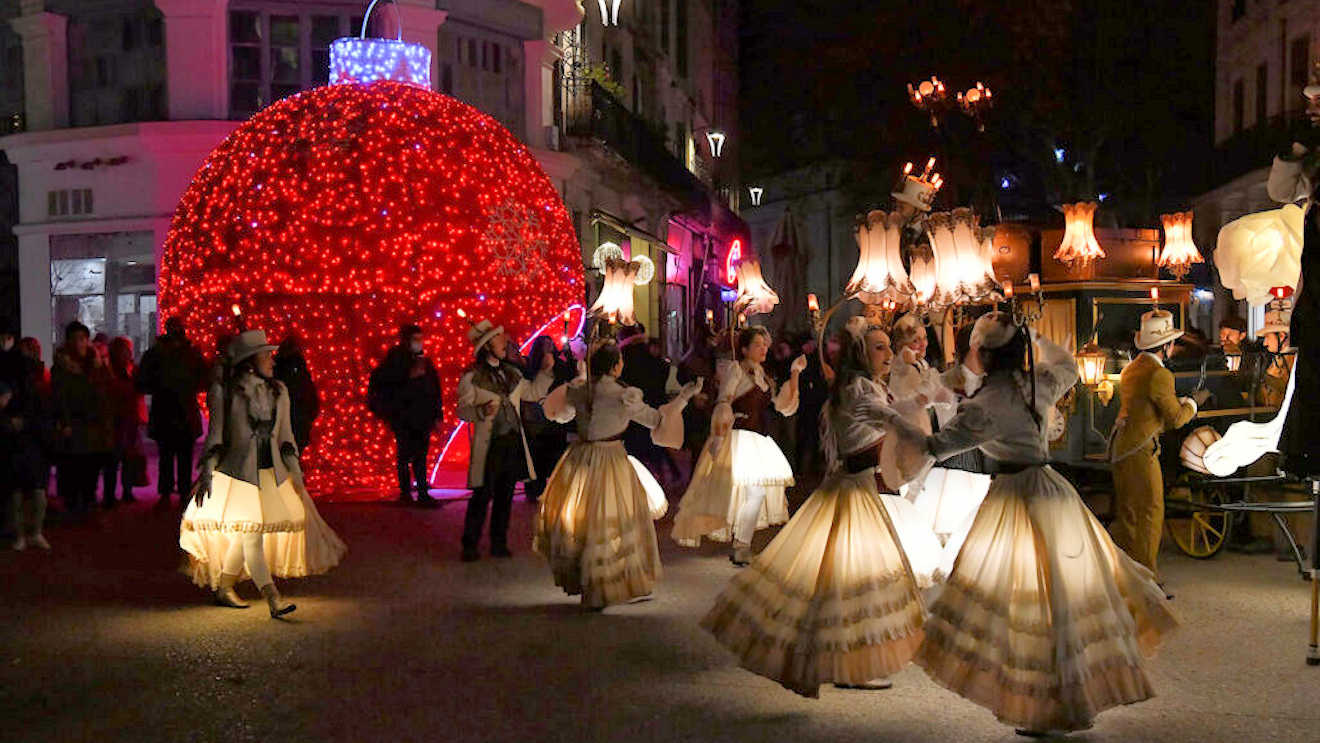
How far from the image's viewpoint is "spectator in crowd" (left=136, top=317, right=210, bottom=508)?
12.8m

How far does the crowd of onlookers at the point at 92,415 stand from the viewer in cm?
1060

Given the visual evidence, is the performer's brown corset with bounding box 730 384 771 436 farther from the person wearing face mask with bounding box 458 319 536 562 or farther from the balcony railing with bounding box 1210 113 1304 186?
the balcony railing with bounding box 1210 113 1304 186

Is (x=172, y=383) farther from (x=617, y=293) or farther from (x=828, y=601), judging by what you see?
(x=828, y=601)

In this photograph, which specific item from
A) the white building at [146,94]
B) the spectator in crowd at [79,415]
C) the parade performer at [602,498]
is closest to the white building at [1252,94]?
the white building at [146,94]

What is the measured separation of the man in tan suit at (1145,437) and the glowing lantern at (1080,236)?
452 centimetres

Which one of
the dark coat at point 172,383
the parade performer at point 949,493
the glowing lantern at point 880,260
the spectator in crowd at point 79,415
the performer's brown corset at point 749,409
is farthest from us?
the dark coat at point 172,383

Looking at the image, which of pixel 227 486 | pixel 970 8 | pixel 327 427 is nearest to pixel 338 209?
pixel 327 427

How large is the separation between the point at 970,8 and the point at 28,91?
13.8 meters

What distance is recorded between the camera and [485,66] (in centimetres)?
1975

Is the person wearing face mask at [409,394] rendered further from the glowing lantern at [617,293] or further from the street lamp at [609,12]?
the street lamp at [609,12]

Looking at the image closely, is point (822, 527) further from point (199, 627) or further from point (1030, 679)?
point (199, 627)

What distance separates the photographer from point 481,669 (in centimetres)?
670

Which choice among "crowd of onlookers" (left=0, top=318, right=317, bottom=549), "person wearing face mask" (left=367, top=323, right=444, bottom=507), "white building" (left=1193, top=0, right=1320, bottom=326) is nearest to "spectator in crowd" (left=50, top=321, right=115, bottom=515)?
"crowd of onlookers" (left=0, top=318, right=317, bottom=549)

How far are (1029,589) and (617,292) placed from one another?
5852 mm
